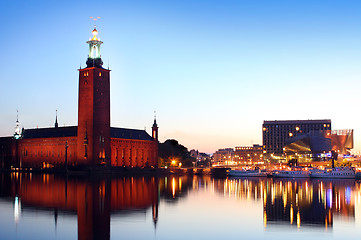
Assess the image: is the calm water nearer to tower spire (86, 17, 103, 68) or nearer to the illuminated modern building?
tower spire (86, 17, 103, 68)

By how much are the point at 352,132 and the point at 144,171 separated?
82.4m

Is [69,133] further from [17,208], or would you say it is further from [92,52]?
[17,208]

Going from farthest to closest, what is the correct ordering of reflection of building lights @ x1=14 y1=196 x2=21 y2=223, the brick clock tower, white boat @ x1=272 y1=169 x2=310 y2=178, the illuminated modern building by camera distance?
1. the illuminated modern building
2. the brick clock tower
3. white boat @ x1=272 y1=169 x2=310 y2=178
4. reflection of building lights @ x1=14 y1=196 x2=21 y2=223

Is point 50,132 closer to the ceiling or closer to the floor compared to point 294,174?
closer to the ceiling

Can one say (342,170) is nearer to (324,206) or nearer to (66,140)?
(324,206)

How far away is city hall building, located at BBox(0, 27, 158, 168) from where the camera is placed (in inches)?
4633

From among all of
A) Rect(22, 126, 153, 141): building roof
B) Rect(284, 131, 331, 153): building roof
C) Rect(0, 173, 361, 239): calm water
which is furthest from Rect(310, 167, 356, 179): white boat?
Rect(284, 131, 331, 153): building roof

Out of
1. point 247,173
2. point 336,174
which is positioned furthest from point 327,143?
point 336,174

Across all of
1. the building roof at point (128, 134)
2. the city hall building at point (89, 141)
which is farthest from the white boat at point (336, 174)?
the building roof at point (128, 134)

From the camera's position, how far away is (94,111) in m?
118

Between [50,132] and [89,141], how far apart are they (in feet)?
94.7

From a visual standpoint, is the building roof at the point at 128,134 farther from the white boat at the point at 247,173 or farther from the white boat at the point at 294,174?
the white boat at the point at 294,174

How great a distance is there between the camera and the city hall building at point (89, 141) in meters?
118

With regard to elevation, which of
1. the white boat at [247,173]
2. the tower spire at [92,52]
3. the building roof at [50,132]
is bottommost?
the white boat at [247,173]
